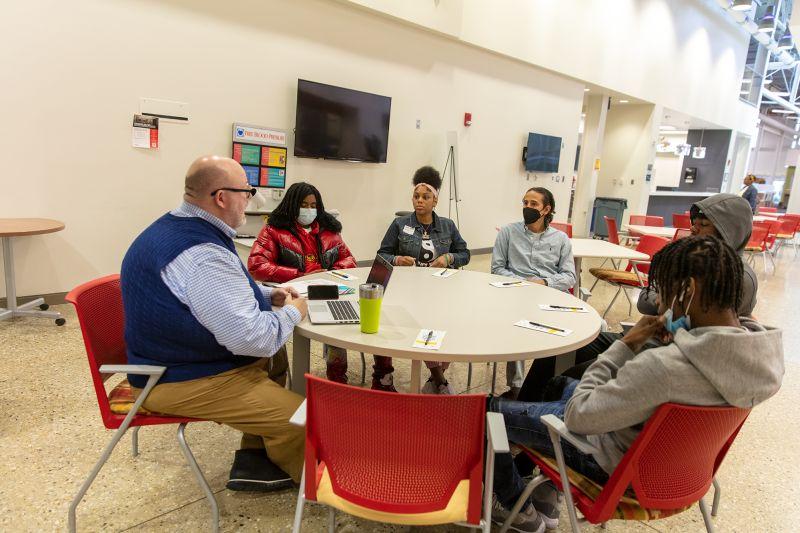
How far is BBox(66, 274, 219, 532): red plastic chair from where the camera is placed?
1.62m

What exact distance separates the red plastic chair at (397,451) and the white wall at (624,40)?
5.36 m

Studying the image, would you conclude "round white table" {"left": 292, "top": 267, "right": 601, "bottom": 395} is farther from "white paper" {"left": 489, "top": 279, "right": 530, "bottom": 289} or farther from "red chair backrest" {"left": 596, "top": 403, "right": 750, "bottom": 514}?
"red chair backrest" {"left": 596, "top": 403, "right": 750, "bottom": 514}

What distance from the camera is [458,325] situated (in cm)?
193

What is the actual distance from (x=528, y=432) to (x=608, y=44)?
381 inches

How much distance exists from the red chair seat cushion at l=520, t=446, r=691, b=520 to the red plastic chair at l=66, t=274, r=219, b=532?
3.88 ft

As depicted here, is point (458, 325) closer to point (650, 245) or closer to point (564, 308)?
point (564, 308)

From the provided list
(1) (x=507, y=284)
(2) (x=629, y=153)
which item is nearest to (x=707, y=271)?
(1) (x=507, y=284)

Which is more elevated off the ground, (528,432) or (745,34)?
(745,34)

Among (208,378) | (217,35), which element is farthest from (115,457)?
(217,35)

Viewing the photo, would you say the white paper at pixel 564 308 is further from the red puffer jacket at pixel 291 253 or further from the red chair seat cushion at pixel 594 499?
the red puffer jacket at pixel 291 253

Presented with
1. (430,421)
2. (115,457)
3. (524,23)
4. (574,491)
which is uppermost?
(524,23)

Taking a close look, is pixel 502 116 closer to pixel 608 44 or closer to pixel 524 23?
pixel 524 23

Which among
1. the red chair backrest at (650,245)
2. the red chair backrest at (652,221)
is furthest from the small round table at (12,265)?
the red chair backrest at (652,221)

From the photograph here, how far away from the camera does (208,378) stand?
5.64 ft
